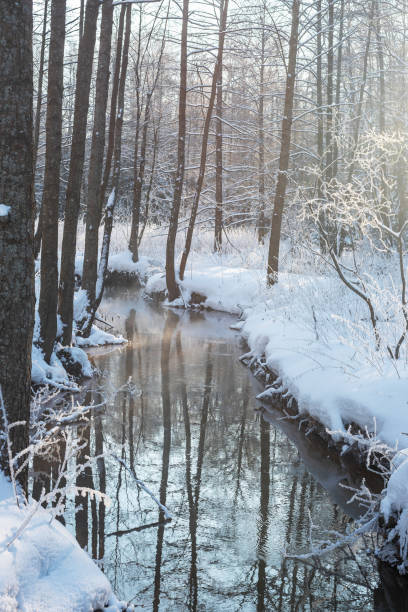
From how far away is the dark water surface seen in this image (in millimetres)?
3939

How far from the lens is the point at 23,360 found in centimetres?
344

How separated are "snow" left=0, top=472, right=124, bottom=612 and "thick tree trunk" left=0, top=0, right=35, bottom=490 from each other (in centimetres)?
67

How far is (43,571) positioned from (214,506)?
2675 millimetres

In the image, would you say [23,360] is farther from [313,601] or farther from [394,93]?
[394,93]

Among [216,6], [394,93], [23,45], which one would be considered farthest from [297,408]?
[394,93]

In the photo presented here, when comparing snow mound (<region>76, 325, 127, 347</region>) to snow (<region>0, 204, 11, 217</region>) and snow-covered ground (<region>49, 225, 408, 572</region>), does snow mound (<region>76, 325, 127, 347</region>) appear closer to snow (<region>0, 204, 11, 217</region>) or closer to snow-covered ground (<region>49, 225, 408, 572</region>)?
snow-covered ground (<region>49, 225, 408, 572</region>)

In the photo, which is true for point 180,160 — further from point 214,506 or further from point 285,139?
point 214,506

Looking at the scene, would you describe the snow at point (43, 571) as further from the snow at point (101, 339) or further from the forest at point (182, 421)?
the snow at point (101, 339)

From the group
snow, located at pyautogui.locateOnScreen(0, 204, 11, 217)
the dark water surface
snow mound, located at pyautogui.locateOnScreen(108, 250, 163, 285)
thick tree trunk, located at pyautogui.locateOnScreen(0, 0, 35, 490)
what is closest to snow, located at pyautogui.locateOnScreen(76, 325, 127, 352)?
the dark water surface

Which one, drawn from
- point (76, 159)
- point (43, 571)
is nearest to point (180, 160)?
point (76, 159)

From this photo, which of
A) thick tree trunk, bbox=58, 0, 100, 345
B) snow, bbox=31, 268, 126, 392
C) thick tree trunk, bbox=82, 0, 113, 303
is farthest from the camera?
thick tree trunk, bbox=82, 0, 113, 303

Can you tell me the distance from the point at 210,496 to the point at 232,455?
110 centimetres

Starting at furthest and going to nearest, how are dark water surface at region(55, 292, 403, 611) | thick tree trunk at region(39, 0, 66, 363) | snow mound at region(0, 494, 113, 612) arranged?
thick tree trunk at region(39, 0, 66, 363) → dark water surface at region(55, 292, 403, 611) → snow mound at region(0, 494, 113, 612)

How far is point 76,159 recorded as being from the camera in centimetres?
860
